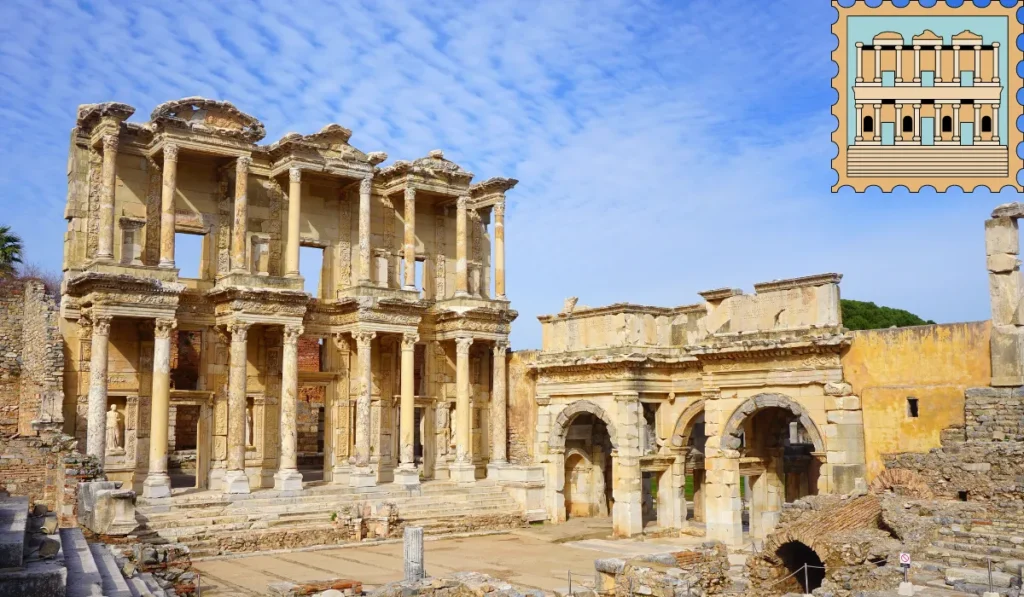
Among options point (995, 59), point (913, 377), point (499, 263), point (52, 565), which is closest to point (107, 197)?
point (499, 263)

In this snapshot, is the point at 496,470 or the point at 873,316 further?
the point at 873,316

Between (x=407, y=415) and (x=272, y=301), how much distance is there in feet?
17.2

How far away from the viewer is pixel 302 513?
2428 centimetres

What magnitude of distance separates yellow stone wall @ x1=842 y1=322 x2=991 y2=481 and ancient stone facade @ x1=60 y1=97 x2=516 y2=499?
12181 mm

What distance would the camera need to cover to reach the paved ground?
1867 centimetres

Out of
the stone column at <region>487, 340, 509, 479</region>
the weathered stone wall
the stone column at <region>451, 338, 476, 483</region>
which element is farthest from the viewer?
the weathered stone wall

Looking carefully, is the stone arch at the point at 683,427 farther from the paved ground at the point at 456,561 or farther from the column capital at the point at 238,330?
the column capital at the point at 238,330

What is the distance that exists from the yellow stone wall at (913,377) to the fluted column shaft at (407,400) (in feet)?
41.3

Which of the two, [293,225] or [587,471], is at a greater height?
[293,225]

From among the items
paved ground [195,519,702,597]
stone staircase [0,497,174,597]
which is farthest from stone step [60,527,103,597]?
paved ground [195,519,702,597]

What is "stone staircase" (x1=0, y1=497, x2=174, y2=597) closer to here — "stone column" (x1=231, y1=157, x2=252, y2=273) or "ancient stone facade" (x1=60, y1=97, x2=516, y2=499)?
"ancient stone facade" (x1=60, y1=97, x2=516, y2=499)

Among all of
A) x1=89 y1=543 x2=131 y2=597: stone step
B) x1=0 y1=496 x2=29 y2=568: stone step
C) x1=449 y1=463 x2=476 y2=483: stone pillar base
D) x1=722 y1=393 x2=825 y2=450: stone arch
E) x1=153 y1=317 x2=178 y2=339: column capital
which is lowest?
x1=449 y1=463 x2=476 y2=483: stone pillar base

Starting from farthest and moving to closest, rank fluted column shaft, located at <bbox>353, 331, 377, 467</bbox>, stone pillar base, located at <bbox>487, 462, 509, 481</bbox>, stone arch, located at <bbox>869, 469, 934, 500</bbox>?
stone pillar base, located at <bbox>487, 462, 509, 481</bbox> → fluted column shaft, located at <bbox>353, 331, 377, 467</bbox> → stone arch, located at <bbox>869, 469, 934, 500</bbox>

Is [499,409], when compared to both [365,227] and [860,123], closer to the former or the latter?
[365,227]
